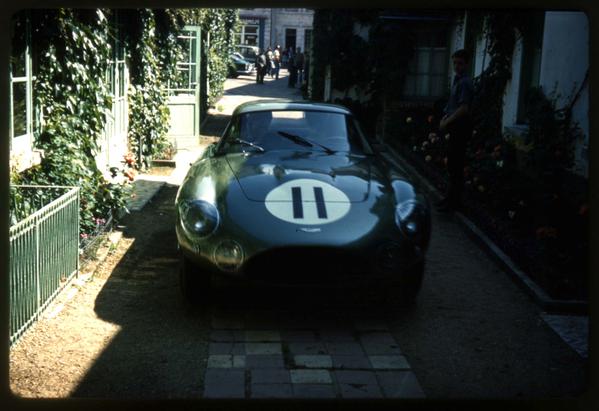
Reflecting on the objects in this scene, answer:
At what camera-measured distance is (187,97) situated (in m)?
11.8

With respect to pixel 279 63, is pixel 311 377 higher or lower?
lower

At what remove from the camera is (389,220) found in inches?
153

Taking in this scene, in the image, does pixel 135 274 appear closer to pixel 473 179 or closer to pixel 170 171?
pixel 473 179

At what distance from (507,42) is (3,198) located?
6.37 metres

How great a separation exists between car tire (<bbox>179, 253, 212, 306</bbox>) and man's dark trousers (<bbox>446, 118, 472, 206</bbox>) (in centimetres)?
316

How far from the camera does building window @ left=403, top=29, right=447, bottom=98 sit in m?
11.7

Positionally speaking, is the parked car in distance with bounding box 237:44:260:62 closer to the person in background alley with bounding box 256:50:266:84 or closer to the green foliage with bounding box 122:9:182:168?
the person in background alley with bounding box 256:50:266:84

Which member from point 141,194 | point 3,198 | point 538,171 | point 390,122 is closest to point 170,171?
point 141,194

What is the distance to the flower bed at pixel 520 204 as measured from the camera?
4352 mm

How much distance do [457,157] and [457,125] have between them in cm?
33

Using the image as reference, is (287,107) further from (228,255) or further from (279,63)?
(279,63)

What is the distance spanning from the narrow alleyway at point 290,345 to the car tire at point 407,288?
0.19 ft

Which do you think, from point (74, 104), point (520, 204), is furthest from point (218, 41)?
point (520, 204)

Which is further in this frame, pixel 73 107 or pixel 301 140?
pixel 73 107
